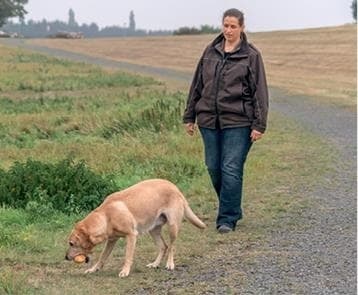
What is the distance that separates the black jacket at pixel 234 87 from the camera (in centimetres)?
741

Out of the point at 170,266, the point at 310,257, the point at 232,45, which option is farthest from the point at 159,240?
the point at 232,45

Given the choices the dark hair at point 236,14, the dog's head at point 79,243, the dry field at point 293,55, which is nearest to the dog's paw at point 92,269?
the dog's head at point 79,243

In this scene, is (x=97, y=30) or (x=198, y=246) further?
(x=97, y=30)

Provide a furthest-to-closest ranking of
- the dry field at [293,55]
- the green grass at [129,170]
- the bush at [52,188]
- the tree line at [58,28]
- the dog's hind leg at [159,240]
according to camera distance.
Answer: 1. the tree line at [58,28]
2. the dry field at [293,55]
3. the bush at [52,188]
4. the dog's hind leg at [159,240]
5. the green grass at [129,170]

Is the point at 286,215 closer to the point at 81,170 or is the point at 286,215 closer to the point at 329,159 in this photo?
the point at 81,170

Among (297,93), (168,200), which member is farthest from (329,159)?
(297,93)

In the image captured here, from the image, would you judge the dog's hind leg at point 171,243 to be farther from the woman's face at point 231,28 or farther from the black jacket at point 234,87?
the woman's face at point 231,28

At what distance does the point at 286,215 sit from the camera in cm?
840

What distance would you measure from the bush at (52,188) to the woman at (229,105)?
1.39m

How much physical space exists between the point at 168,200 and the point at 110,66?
38269 millimetres

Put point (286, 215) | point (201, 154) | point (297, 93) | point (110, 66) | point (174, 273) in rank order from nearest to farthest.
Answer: point (174, 273) < point (286, 215) < point (201, 154) < point (297, 93) < point (110, 66)

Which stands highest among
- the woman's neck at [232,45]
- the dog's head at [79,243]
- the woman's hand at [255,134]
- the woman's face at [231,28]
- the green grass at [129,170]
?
the woman's face at [231,28]

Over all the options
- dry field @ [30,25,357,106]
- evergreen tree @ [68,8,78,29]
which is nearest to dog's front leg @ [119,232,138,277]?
dry field @ [30,25,357,106]

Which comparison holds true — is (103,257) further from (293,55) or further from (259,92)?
(293,55)
